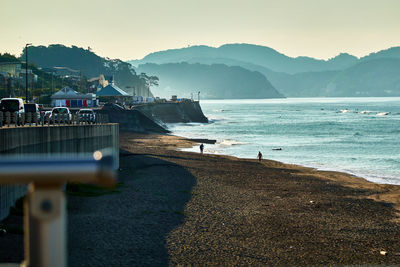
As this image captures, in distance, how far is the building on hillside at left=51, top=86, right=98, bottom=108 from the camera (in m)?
83.9

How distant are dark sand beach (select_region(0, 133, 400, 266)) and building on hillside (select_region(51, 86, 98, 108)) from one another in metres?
53.0

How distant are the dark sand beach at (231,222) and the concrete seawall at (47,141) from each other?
96.4 inches

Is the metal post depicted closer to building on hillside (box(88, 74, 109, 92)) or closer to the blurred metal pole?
the blurred metal pole

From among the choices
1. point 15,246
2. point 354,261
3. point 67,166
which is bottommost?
point 354,261

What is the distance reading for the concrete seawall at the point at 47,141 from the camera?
17469 mm

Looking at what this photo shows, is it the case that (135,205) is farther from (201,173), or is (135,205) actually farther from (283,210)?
(201,173)

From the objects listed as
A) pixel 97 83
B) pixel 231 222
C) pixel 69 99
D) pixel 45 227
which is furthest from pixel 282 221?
pixel 97 83

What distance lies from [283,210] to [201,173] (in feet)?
39.9

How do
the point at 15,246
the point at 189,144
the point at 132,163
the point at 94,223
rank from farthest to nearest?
the point at 189,144 < the point at 132,163 < the point at 94,223 < the point at 15,246

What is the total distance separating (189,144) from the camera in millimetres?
64875

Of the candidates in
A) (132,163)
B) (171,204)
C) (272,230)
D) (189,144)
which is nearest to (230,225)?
(272,230)

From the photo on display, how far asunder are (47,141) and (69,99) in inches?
2556

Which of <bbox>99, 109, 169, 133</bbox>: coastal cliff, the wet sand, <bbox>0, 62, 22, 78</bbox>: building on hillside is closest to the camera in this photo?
the wet sand

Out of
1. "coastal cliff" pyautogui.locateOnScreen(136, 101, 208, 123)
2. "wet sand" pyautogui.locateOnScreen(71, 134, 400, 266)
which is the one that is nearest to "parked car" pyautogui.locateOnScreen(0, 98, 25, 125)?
"wet sand" pyautogui.locateOnScreen(71, 134, 400, 266)
